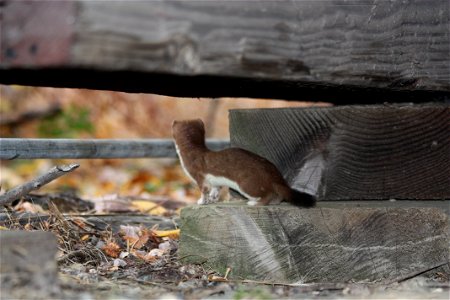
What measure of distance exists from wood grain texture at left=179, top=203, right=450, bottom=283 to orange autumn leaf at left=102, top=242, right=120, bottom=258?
0.73m

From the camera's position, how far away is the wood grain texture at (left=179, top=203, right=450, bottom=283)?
3.75m

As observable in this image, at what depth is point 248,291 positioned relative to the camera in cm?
333

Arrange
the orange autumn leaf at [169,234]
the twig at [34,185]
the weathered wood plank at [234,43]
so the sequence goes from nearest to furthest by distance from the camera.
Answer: the weathered wood plank at [234,43] < the twig at [34,185] < the orange autumn leaf at [169,234]

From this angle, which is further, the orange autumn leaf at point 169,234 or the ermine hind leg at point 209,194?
the orange autumn leaf at point 169,234

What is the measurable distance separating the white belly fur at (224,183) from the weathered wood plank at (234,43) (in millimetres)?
661

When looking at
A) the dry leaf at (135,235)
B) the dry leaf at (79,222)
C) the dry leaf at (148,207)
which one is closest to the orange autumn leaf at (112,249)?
the dry leaf at (135,235)

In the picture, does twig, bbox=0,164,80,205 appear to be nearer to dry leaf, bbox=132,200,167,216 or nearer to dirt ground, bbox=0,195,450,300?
dirt ground, bbox=0,195,450,300

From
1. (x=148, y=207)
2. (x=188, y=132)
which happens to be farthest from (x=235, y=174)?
(x=148, y=207)

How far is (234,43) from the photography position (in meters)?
2.87

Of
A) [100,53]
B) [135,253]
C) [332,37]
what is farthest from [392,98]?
[100,53]

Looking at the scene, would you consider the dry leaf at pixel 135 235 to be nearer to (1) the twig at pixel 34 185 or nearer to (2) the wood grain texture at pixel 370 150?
(1) the twig at pixel 34 185

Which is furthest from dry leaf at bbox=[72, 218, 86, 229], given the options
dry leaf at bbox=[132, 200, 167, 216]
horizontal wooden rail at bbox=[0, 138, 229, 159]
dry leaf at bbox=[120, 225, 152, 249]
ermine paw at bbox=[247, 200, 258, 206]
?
dry leaf at bbox=[132, 200, 167, 216]

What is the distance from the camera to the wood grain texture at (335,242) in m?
3.75

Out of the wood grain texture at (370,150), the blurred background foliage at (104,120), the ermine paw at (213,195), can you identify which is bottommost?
the blurred background foliage at (104,120)
